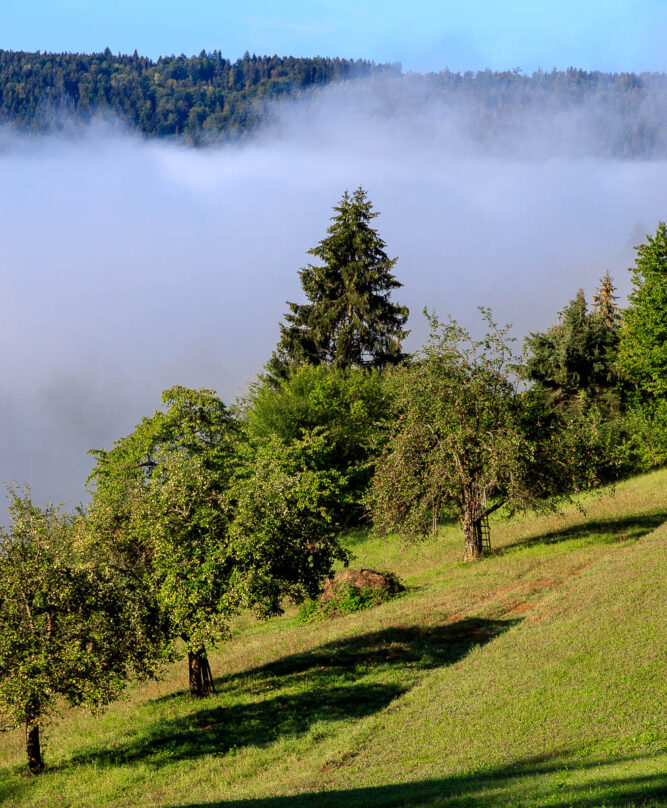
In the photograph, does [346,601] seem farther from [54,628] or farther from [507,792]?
[507,792]

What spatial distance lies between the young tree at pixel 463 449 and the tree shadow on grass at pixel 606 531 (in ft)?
9.37

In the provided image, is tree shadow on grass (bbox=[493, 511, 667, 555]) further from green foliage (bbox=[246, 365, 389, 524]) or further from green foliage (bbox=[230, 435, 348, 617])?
green foliage (bbox=[246, 365, 389, 524])

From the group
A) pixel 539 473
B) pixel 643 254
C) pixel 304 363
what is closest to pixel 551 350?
pixel 643 254

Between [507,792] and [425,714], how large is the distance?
769 cm

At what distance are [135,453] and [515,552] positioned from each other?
107 ft

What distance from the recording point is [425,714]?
67.5 feet

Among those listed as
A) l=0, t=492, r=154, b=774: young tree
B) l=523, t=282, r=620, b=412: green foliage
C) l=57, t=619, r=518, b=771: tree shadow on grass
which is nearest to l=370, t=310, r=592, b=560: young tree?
l=57, t=619, r=518, b=771: tree shadow on grass

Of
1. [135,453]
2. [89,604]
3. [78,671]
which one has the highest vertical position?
[135,453]

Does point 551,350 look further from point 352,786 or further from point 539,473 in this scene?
point 352,786

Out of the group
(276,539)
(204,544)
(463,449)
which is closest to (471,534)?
(463,449)

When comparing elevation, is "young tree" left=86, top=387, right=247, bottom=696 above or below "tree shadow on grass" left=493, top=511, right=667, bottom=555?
above

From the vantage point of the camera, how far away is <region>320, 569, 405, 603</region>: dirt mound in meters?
37.3

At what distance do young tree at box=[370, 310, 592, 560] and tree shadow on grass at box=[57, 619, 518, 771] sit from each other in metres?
10.8

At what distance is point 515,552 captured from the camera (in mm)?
40438
